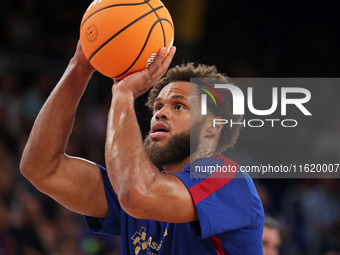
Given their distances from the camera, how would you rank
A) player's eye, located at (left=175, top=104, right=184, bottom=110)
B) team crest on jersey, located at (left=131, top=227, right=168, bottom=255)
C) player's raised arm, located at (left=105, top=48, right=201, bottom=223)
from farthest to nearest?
1. player's eye, located at (left=175, top=104, right=184, bottom=110)
2. team crest on jersey, located at (left=131, top=227, right=168, bottom=255)
3. player's raised arm, located at (left=105, top=48, right=201, bottom=223)

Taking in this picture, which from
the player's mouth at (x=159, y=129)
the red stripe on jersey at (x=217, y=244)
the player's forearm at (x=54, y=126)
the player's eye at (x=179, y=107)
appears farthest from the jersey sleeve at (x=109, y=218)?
the red stripe on jersey at (x=217, y=244)

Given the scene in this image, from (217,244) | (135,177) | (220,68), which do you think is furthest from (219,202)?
(220,68)

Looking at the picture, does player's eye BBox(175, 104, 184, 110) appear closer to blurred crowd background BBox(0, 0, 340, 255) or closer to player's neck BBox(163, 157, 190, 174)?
player's neck BBox(163, 157, 190, 174)

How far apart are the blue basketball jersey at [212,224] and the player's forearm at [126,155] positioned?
0.26 m

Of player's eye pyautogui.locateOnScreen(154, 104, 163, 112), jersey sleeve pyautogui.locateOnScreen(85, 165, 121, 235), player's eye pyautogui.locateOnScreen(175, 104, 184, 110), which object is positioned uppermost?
player's eye pyautogui.locateOnScreen(154, 104, 163, 112)

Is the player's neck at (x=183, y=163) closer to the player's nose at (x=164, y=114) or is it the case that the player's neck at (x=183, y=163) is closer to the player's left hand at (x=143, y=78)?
the player's nose at (x=164, y=114)

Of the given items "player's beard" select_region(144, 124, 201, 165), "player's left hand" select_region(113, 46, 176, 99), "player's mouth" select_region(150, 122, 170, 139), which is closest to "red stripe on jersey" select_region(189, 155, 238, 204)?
"player's beard" select_region(144, 124, 201, 165)

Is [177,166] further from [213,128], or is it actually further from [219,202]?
[219,202]

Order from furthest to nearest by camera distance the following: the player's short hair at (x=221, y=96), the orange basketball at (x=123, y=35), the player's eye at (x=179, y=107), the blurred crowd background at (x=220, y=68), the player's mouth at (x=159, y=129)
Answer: the blurred crowd background at (x=220, y=68)
the player's short hair at (x=221, y=96)
the player's eye at (x=179, y=107)
the player's mouth at (x=159, y=129)
the orange basketball at (x=123, y=35)

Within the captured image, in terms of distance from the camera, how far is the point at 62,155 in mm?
3238

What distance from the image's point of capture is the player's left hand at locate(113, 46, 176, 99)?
2.75 meters

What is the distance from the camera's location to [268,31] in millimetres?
11508

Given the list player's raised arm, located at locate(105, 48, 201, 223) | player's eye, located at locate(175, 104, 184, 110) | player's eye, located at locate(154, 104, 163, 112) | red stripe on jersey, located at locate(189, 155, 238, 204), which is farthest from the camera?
player's eye, located at locate(154, 104, 163, 112)

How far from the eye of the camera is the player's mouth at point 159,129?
314 cm
